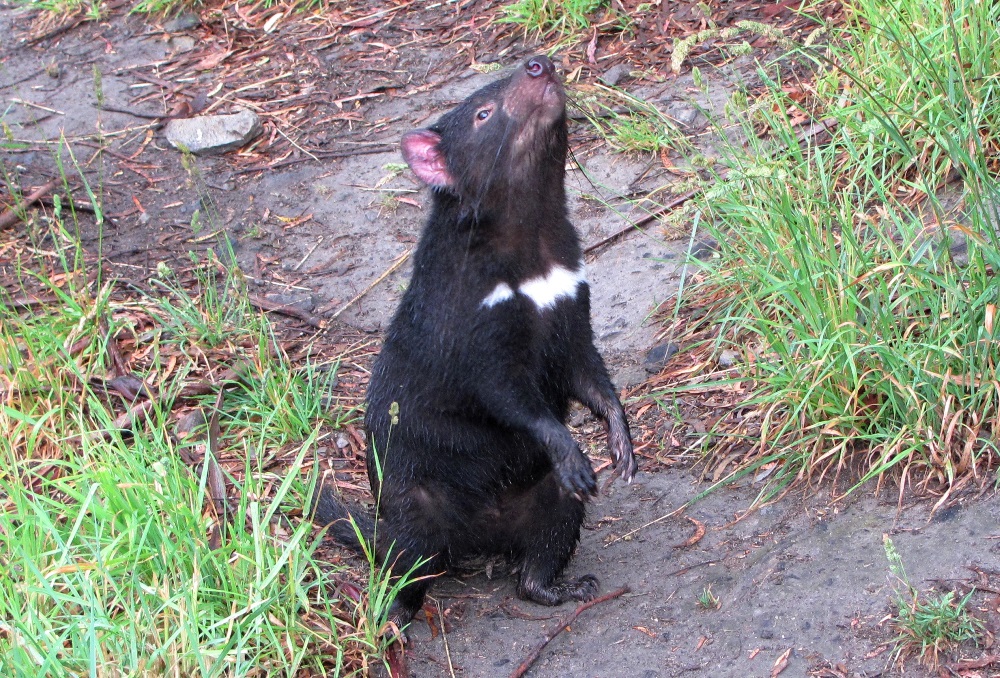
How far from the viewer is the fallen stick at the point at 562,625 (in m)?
2.93

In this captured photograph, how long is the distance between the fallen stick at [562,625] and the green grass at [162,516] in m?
0.40

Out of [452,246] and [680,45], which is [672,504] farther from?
[680,45]

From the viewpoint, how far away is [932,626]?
8.06 ft

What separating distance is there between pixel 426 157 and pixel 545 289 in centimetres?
52

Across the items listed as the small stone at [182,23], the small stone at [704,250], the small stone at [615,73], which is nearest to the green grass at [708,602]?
the small stone at [704,250]

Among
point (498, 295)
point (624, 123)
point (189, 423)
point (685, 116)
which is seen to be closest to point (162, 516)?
point (189, 423)

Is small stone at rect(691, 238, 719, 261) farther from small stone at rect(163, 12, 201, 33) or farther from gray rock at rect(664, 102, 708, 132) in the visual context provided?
small stone at rect(163, 12, 201, 33)

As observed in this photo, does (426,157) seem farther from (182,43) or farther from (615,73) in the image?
(182,43)

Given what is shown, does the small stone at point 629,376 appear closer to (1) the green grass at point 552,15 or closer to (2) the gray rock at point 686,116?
(2) the gray rock at point 686,116

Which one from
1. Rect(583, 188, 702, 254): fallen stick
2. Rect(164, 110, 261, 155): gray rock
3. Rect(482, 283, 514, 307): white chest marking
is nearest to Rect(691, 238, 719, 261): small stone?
Rect(583, 188, 702, 254): fallen stick

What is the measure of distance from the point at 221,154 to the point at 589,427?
291cm

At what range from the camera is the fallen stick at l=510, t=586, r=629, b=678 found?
293 cm

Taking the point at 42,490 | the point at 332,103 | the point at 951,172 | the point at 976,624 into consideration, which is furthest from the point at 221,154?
the point at 976,624

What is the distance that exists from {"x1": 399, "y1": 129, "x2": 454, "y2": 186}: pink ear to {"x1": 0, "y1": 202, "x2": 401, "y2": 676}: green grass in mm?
824
